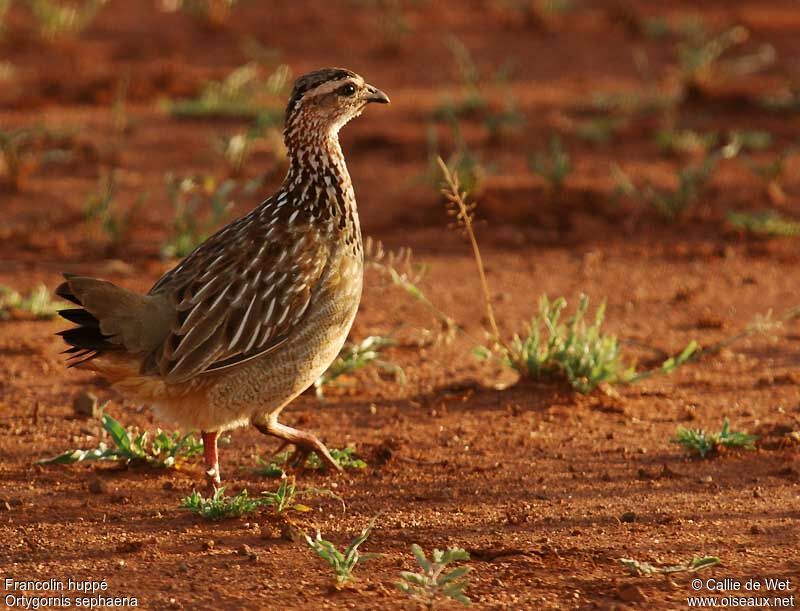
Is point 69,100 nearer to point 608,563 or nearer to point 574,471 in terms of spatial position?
point 574,471

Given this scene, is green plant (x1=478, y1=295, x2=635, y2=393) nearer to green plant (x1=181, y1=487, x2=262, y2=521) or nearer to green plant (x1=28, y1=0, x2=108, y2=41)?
green plant (x1=181, y1=487, x2=262, y2=521)

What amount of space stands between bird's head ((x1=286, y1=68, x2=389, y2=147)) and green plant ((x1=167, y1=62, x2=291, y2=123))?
5.85 meters

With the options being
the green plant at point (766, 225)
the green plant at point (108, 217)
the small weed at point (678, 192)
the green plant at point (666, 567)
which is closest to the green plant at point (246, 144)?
the green plant at point (108, 217)

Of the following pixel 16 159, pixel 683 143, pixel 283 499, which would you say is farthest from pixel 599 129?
pixel 283 499

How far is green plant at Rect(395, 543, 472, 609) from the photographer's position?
201 inches

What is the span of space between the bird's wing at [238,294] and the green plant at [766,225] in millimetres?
5159

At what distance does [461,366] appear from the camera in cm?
837

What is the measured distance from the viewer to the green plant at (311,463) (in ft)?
22.0

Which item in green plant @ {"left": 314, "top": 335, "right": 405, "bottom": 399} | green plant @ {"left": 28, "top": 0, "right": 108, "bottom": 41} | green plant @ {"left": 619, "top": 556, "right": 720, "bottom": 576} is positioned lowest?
green plant @ {"left": 619, "top": 556, "right": 720, "bottom": 576}

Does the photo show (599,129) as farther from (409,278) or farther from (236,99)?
(409,278)

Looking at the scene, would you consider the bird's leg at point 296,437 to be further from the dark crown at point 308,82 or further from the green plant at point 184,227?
the green plant at point 184,227

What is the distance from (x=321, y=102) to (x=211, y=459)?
5.95 feet

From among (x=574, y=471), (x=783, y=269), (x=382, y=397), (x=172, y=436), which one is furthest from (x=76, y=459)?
(x=783, y=269)

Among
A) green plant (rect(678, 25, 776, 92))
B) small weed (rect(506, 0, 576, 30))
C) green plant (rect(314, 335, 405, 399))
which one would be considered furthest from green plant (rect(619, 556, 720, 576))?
small weed (rect(506, 0, 576, 30))
